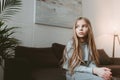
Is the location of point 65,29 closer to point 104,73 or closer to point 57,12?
point 57,12

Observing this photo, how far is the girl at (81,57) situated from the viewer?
186 cm


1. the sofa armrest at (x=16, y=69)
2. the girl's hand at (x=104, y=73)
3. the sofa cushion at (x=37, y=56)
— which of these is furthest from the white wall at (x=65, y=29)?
the girl's hand at (x=104, y=73)

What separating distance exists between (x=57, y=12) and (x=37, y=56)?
1236 millimetres

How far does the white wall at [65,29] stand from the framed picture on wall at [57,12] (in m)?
0.09

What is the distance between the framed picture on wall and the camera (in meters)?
3.95

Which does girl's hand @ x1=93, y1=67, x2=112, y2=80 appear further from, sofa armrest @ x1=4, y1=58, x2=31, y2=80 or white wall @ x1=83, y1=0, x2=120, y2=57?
white wall @ x1=83, y1=0, x2=120, y2=57

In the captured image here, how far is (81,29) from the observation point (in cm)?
204

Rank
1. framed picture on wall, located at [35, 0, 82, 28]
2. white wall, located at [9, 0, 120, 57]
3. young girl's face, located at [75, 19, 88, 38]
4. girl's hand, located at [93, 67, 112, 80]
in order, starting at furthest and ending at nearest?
framed picture on wall, located at [35, 0, 82, 28], white wall, located at [9, 0, 120, 57], young girl's face, located at [75, 19, 88, 38], girl's hand, located at [93, 67, 112, 80]

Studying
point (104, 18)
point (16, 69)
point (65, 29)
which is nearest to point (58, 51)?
point (65, 29)

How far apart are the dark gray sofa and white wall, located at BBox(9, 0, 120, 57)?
0.34 meters

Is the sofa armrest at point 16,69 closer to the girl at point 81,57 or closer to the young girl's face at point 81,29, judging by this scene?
the girl at point 81,57

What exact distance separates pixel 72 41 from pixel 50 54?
1.50 meters

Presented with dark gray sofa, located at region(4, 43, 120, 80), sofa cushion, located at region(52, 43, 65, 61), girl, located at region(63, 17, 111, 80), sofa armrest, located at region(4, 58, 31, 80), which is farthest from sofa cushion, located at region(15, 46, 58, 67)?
girl, located at region(63, 17, 111, 80)

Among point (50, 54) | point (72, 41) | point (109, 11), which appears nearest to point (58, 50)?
point (50, 54)
